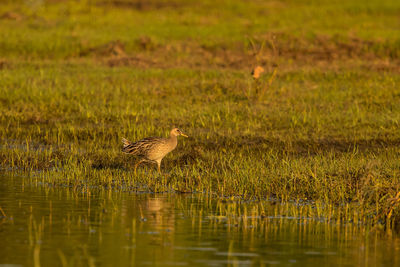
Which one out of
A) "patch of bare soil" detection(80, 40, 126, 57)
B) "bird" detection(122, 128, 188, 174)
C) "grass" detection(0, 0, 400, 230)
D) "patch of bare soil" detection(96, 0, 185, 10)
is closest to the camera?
"grass" detection(0, 0, 400, 230)

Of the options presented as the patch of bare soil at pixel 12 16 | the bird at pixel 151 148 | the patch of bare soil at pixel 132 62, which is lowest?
the bird at pixel 151 148

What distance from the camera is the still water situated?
8969 mm

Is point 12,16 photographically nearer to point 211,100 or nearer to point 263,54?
point 263,54

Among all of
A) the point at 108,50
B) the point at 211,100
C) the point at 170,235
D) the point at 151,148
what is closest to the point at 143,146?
the point at 151,148

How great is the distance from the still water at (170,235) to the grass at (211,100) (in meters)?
0.86

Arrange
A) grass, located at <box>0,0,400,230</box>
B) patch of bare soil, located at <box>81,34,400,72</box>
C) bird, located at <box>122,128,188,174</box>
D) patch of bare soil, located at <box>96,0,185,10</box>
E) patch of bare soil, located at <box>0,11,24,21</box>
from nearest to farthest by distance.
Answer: grass, located at <box>0,0,400,230</box> → bird, located at <box>122,128,188,174</box> → patch of bare soil, located at <box>81,34,400,72</box> → patch of bare soil, located at <box>0,11,24,21</box> → patch of bare soil, located at <box>96,0,185,10</box>

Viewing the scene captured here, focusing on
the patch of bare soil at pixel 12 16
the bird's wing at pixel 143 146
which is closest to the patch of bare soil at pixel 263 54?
the patch of bare soil at pixel 12 16

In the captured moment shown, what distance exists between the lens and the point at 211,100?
23891mm

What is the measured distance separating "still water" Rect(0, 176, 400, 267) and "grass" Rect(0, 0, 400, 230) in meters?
0.86

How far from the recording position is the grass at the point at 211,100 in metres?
14.1

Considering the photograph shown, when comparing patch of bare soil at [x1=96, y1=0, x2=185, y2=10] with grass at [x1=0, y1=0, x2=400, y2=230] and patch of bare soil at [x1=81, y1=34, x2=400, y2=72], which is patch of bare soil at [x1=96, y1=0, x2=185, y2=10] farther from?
patch of bare soil at [x1=81, y1=34, x2=400, y2=72]

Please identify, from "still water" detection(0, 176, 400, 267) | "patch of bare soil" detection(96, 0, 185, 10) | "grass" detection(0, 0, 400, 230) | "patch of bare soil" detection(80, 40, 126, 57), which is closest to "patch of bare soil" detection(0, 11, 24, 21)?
"grass" detection(0, 0, 400, 230)

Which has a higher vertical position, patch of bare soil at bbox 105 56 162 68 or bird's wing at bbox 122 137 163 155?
patch of bare soil at bbox 105 56 162 68

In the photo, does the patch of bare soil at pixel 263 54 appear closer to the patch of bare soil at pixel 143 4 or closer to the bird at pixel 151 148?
the patch of bare soil at pixel 143 4
